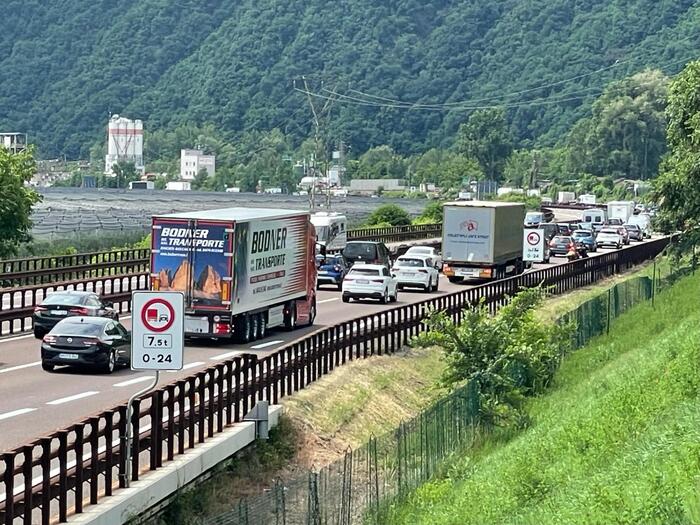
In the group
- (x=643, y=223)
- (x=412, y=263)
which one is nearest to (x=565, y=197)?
(x=643, y=223)

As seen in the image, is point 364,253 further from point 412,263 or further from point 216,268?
point 216,268

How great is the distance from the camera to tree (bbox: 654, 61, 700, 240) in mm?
49281

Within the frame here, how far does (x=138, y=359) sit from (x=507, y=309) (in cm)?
1438

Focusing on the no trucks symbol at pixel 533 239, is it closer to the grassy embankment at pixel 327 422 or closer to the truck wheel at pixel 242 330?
the grassy embankment at pixel 327 422

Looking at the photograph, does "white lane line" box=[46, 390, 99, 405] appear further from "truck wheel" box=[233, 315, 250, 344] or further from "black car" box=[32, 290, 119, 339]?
"black car" box=[32, 290, 119, 339]

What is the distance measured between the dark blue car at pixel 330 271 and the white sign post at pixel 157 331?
36.6m

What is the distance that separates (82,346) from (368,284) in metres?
20.3

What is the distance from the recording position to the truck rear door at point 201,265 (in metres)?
33.1

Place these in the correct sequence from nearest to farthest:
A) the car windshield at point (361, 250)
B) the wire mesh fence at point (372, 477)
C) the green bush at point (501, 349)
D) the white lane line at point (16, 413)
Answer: the wire mesh fence at point (372, 477) → the white lane line at point (16, 413) → the green bush at point (501, 349) → the car windshield at point (361, 250)

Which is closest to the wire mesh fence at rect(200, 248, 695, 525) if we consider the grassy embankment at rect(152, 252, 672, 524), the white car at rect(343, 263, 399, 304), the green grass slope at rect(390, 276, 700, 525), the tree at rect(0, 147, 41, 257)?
the green grass slope at rect(390, 276, 700, 525)

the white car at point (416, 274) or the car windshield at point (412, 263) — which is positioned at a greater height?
the car windshield at point (412, 263)

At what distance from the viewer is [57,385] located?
26.1 metres

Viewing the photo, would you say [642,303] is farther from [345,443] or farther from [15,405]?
[15,405]

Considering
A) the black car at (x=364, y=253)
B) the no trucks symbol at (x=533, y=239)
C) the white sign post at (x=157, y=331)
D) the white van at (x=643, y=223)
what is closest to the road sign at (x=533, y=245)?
the no trucks symbol at (x=533, y=239)
